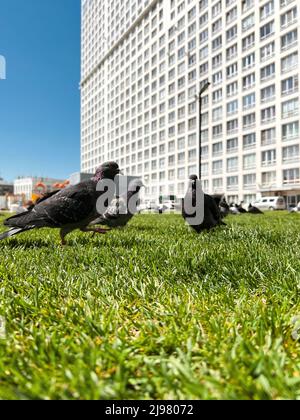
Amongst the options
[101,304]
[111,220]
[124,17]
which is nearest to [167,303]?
[101,304]

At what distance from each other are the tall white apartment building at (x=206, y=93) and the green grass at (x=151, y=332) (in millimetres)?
38578

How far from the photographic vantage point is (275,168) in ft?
125

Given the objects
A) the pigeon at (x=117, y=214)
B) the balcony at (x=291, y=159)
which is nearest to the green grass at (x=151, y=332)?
the pigeon at (x=117, y=214)

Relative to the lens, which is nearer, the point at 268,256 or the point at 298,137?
the point at 268,256

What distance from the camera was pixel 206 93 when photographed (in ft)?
160

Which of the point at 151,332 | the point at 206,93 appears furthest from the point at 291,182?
the point at 151,332

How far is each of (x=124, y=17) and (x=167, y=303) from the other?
85.0 m

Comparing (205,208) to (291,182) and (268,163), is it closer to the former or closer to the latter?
(291,182)

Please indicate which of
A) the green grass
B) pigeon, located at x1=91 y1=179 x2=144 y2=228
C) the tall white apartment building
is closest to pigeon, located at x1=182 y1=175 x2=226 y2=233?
pigeon, located at x1=91 y1=179 x2=144 y2=228

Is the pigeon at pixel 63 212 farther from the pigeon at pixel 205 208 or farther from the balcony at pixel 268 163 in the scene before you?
the balcony at pixel 268 163

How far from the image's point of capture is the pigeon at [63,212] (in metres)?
3.43

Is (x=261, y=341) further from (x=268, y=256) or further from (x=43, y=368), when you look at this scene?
(x=268, y=256)

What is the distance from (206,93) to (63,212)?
50545 mm

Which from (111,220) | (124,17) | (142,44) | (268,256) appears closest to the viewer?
(268,256)
